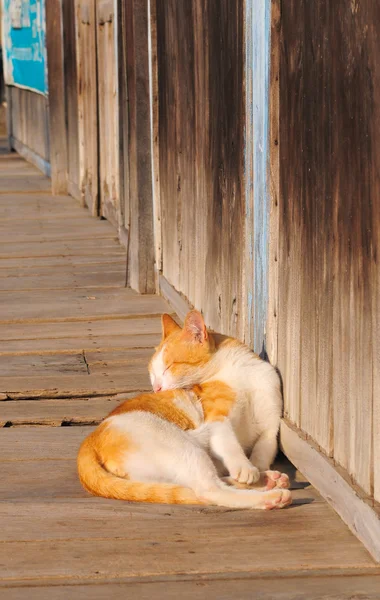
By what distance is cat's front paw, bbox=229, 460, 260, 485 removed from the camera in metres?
3.47

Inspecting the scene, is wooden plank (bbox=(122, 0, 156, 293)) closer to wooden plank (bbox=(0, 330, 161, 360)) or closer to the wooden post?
wooden plank (bbox=(0, 330, 161, 360))

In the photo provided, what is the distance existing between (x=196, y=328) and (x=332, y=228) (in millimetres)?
984

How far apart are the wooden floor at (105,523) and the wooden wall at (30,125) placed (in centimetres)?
735

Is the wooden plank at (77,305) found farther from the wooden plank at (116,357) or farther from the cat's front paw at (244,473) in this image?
the cat's front paw at (244,473)

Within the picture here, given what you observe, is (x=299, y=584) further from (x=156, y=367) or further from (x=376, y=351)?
(x=156, y=367)

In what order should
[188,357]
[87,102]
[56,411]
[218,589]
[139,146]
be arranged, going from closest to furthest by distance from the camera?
[218,589]
[188,357]
[56,411]
[139,146]
[87,102]

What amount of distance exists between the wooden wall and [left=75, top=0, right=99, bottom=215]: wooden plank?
213cm

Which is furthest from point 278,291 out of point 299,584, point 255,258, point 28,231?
point 28,231

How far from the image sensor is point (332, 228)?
10.4 ft

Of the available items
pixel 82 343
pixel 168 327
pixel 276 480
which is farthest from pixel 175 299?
pixel 276 480

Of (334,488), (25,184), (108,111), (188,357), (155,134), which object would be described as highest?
(155,134)

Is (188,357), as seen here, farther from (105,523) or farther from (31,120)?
(31,120)

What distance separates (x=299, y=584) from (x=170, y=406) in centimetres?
114

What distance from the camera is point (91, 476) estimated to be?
3410 millimetres
